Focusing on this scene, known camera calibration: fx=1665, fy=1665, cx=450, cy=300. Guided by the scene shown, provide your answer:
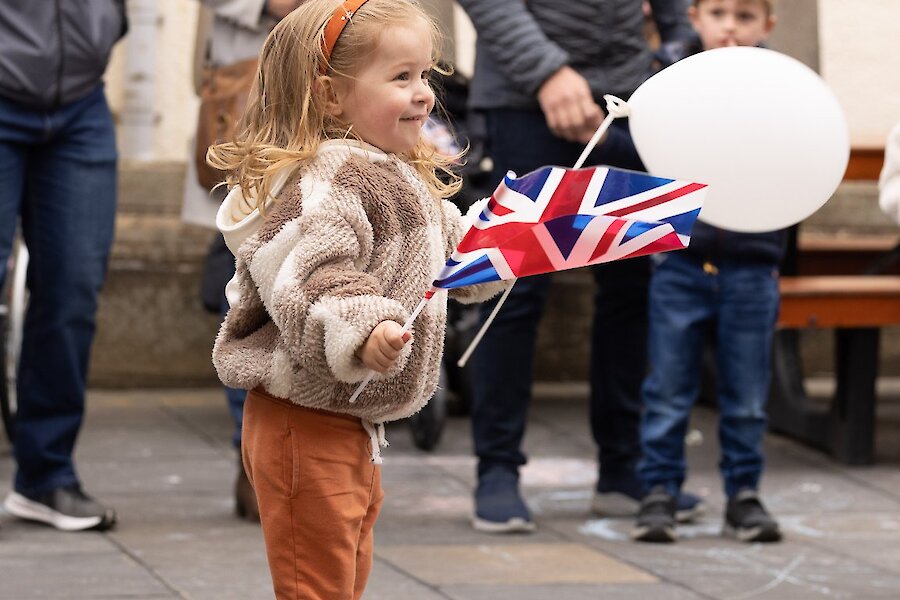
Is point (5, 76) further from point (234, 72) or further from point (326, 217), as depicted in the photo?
point (326, 217)

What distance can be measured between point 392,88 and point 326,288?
409mm

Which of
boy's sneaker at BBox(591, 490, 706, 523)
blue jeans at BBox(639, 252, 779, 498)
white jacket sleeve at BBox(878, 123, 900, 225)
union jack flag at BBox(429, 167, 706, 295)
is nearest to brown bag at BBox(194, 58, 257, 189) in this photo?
blue jeans at BBox(639, 252, 779, 498)

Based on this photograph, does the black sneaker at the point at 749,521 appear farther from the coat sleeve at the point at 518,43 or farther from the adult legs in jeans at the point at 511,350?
the coat sleeve at the point at 518,43

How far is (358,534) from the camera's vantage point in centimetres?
309

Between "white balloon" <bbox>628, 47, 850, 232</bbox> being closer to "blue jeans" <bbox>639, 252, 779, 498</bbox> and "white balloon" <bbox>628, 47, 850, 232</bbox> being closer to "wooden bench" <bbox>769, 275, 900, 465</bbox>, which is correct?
"blue jeans" <bbox>639, 252, 779, 498</bbox>

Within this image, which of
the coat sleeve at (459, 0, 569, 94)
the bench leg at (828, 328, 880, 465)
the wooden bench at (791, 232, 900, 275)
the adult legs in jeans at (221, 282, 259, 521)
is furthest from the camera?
the wooden bench at (791, 232, 900, 275)

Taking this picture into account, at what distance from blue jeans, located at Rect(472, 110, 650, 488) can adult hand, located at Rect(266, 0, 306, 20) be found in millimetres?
656

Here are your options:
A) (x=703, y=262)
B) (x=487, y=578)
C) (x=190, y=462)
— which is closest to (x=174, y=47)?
(x=190, y=462)

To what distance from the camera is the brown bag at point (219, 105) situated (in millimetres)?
4914

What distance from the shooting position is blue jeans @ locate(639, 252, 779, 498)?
489 centimetres

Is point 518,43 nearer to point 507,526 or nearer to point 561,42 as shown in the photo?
point 561,42

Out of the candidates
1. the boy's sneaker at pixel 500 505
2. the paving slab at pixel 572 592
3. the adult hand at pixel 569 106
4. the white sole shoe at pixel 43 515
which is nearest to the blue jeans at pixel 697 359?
the boy's sneaker at pixel 500 505

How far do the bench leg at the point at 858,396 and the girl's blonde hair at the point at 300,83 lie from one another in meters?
3.48

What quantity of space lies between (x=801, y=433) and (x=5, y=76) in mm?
3371
